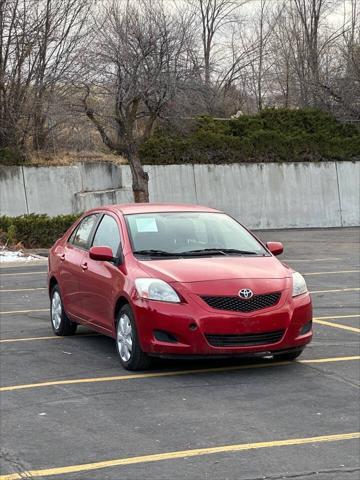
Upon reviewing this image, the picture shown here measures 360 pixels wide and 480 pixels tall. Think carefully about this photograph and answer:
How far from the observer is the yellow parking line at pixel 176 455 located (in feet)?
16.7

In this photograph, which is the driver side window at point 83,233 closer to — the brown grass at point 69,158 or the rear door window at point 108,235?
the rear door window at point 108,235

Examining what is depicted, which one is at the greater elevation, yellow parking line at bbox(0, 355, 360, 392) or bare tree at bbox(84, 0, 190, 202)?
bare tree at bbox(84, 0, 190, 202)

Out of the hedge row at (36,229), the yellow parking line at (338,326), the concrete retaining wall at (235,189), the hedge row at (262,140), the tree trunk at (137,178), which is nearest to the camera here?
the yellow parking line at (338,326)

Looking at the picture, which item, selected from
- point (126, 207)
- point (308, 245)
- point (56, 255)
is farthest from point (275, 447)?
point (308, 245)

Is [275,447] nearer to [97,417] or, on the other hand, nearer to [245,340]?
[97,417]

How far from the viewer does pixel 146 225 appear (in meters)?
8.76

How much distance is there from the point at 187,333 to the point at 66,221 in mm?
15858

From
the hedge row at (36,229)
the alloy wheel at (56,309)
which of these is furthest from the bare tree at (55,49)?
the alloy wheel at (56,309)

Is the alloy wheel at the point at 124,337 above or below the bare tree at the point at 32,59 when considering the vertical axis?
below

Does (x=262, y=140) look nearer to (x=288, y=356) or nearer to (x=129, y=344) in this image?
(x=288, y=356)

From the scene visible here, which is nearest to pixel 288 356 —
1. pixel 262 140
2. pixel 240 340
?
pixel 240 340

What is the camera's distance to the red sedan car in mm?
7504

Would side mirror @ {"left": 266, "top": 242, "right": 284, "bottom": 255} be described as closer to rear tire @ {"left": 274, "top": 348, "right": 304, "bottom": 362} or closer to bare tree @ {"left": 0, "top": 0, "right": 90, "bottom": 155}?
rear tire @ {"left": 274, "top": 348, "right": 304, "bottom": 362}

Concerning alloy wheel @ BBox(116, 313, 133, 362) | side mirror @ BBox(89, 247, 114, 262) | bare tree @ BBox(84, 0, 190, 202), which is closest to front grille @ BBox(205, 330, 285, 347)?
alloy wheel @ BBox(116, 313, 133, 362)
